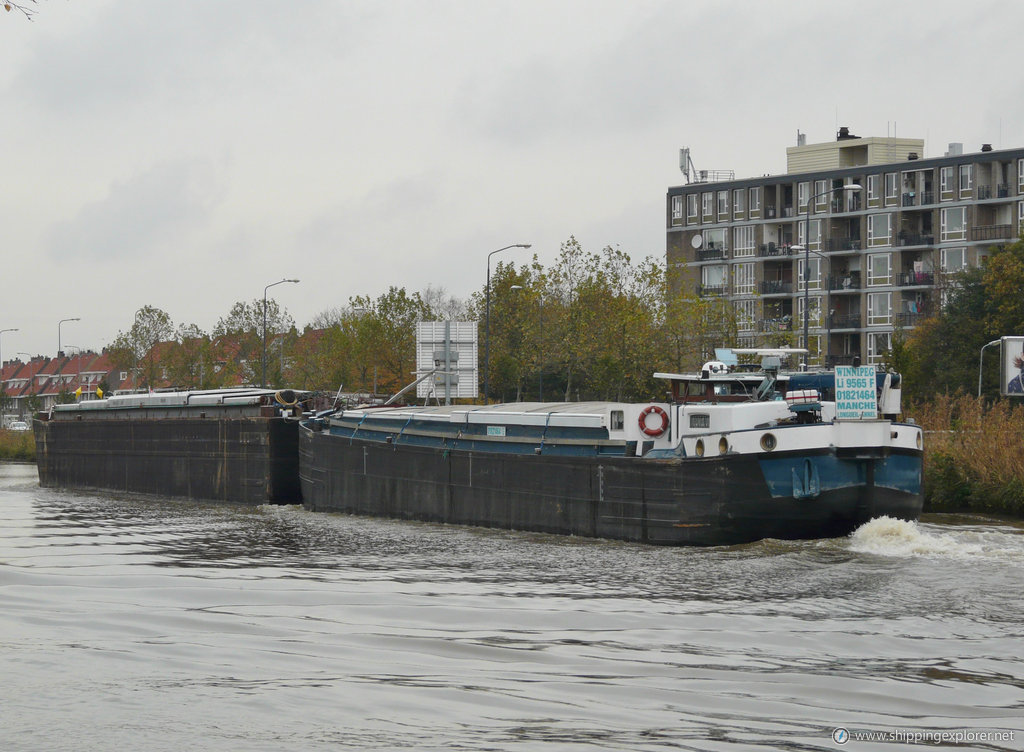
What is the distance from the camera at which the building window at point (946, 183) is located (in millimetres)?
91062

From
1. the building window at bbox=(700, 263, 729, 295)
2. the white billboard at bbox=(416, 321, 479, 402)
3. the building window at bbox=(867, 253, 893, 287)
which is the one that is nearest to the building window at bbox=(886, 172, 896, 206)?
the building window at bbox=(867, 253, 893, 287)

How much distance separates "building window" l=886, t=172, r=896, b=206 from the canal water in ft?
230

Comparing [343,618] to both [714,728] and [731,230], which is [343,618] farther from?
[731,230]

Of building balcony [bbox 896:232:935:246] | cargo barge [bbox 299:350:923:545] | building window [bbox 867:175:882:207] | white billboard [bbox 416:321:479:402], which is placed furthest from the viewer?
building window [bbox 867:175:882:207]

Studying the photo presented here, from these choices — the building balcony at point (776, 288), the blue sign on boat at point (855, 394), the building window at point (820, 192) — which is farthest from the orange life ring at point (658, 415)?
the building balcony at point (776, 288)

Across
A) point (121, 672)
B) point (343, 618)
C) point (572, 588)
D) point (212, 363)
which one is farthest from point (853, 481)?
point (212, 363)

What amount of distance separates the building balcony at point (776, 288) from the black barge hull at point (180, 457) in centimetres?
5738

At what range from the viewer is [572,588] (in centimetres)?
2059

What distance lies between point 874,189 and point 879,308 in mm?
8810

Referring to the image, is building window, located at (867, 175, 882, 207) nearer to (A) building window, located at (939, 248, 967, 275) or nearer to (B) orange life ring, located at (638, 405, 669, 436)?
(A) building window, located at (939, 248, 967, 275)

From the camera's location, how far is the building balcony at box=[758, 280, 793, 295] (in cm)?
9789

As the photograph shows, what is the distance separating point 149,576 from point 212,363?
8430 centimetres

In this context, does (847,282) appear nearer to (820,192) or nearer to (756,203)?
(820,192)

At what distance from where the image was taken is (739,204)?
100 meters
